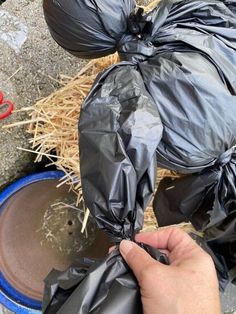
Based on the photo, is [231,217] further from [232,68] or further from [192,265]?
[192,265]

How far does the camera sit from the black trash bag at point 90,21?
153 cm

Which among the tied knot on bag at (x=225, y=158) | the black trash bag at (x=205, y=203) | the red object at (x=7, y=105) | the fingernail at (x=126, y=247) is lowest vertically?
the black trash bag at (x=205, y=203)

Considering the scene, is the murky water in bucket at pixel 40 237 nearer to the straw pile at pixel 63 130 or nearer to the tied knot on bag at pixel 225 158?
A: the straw pile at pixel 63 130

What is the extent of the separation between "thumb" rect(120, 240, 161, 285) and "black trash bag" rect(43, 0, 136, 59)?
702mm

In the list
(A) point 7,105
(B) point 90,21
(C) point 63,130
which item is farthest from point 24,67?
(B) point 90,21

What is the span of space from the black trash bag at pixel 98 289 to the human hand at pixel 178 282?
0.04 metres

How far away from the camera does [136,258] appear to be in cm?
120

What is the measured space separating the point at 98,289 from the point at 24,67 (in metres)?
1.26

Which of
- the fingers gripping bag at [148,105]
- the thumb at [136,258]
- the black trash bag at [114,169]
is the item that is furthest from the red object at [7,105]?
the thumb at [136,258]

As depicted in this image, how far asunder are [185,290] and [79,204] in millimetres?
1089

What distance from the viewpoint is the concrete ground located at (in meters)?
2.14


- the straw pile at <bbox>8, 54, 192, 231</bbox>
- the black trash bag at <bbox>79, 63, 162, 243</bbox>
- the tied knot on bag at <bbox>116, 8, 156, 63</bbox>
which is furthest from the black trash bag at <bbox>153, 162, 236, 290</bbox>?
the tied knot on bag at <bbox>116, 8, 156, 63</bbox>

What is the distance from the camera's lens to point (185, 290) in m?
1.10

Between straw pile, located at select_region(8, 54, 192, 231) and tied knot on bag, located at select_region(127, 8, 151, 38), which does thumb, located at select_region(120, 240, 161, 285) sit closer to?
tied knot on bag, located at select_region(127, 8, 151, 38)
